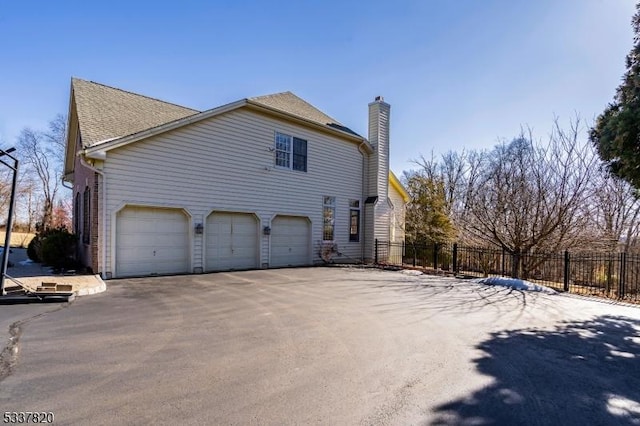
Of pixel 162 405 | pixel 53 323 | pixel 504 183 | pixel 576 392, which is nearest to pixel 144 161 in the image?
pixel 53 323

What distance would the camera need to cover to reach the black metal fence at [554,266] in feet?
34.0

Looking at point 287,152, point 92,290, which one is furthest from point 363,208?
point 92,290

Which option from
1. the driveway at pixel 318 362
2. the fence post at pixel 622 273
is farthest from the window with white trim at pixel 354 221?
the fence post at pixel 622 273

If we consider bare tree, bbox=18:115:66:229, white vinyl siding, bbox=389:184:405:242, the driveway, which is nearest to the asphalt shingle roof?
white vinyl siding, bbox=389:184:405:242

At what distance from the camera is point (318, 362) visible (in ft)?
13.3

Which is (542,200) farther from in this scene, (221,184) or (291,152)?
(221,184)

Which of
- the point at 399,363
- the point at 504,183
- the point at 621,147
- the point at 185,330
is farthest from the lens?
the point at 504,183

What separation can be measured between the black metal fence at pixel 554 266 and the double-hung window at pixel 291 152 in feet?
17.3

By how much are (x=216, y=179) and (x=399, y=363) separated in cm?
961

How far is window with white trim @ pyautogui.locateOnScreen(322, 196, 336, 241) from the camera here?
15.5m

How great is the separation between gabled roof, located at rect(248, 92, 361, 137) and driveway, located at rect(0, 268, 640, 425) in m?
9.63

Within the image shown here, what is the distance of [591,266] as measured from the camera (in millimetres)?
11242

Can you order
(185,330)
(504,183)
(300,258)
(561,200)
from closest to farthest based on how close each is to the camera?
(185,330) < (561,200) < (504,183) < (300,258)

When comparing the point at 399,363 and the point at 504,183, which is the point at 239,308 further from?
the point at 504,183
